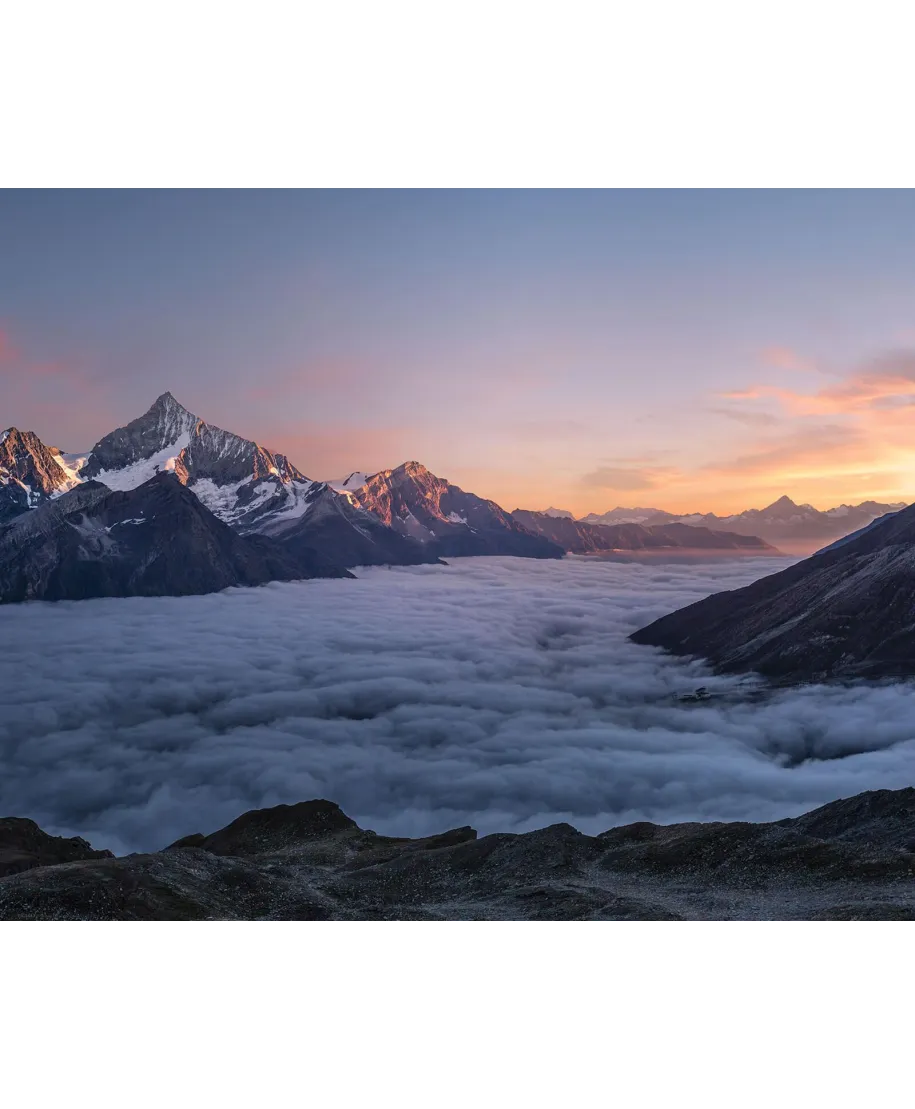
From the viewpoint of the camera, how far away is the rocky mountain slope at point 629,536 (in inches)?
637

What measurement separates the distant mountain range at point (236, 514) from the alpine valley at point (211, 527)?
0.03m

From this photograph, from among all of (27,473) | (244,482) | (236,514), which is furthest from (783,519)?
(27,473)

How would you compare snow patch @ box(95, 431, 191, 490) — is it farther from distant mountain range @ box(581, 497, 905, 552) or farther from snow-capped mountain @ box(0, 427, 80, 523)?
distant mountain range @ box(581, 497, 905, 552)

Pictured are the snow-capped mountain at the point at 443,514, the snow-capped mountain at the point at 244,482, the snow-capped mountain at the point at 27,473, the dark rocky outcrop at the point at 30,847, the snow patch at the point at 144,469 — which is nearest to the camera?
the dark rocky outcrop at the point at 30,847

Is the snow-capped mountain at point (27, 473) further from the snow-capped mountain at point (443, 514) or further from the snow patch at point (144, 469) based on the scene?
the snow-capped mountain at point (443, 514)

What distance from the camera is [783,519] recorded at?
54.1 ft

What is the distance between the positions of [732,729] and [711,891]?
379 centimetres

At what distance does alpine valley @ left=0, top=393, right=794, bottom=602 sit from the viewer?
609 inches

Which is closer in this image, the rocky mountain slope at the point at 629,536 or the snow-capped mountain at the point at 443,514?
the snow-capped mountain at the point at 443,514

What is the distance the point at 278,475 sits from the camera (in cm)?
1672

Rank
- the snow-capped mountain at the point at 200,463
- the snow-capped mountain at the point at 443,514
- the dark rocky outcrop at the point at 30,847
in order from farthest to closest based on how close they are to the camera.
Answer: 1. the snow-capped mountain at the point at 443,514
2. the snow-capped mountain at the point at 200,463
3. the dark rocky outcrop at the point at 30,847

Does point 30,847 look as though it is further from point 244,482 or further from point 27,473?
point 244,482

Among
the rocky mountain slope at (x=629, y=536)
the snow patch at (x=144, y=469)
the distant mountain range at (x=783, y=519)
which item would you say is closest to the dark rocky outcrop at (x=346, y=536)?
the snow patch at (x=144, y=469)
